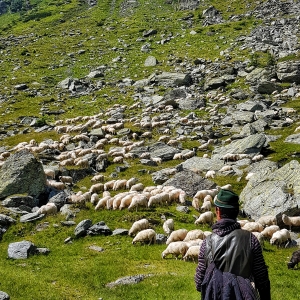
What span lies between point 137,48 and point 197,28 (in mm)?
19796

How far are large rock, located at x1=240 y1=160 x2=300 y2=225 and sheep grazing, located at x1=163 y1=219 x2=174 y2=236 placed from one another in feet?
16.2

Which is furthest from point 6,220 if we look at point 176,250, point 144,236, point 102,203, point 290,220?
point 290,220

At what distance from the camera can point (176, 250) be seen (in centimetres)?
1512

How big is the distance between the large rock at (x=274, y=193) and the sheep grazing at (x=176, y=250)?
6.25 meters

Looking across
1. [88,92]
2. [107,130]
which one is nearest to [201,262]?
[107,130]

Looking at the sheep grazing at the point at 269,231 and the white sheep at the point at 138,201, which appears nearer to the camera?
the sheep grazing at the point at 269,231

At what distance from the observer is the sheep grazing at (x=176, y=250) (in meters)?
15.1

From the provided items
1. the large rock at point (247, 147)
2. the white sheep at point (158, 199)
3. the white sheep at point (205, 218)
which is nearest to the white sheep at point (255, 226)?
the white sheep at point (205, 218)

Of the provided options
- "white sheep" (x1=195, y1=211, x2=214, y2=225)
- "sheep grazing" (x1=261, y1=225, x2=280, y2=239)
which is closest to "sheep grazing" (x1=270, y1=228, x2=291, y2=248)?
"sheep grazing" (x1=261, y1=225, x2=280, y2=239)

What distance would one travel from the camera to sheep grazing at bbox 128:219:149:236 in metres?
18.1

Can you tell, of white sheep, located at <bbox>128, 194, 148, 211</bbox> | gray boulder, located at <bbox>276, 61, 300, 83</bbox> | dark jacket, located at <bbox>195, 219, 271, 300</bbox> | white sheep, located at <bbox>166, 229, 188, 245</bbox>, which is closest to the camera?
dark jacket, located at <bbox>195, 219, 271, 300</bbox>

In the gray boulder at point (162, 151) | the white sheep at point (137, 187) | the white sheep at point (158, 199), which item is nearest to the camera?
the white sheep at point (158, 199)

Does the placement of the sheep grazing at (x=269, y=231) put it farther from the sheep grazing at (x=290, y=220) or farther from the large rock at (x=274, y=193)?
the large rock at (x=274, y=193)

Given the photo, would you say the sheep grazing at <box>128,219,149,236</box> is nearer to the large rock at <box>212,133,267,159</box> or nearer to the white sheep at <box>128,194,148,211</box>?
the white sheep at <box>128,194,148,211</box>
